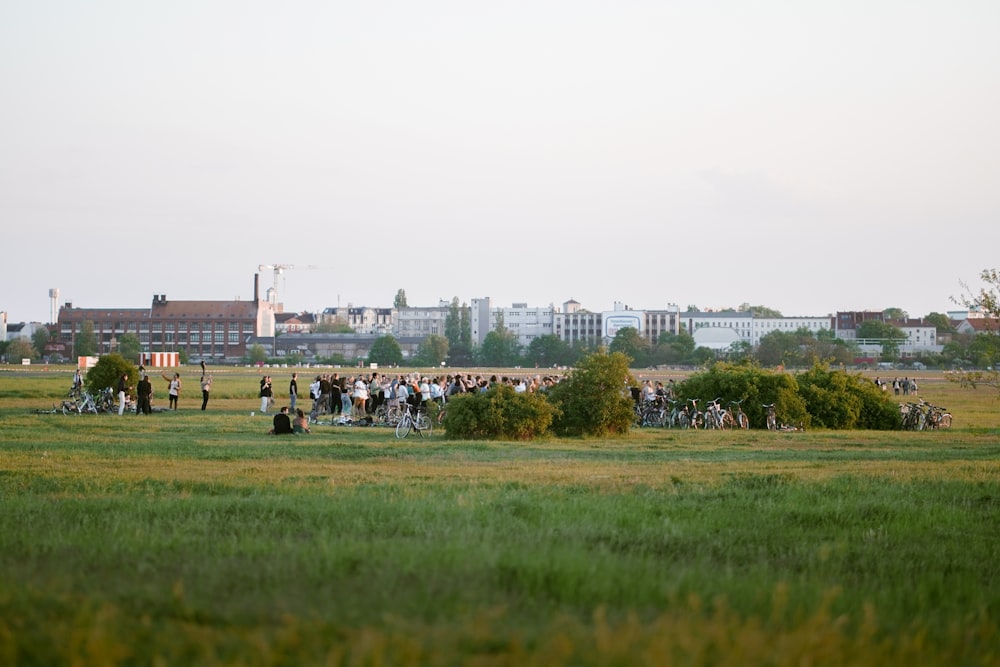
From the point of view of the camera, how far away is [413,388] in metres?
38.5

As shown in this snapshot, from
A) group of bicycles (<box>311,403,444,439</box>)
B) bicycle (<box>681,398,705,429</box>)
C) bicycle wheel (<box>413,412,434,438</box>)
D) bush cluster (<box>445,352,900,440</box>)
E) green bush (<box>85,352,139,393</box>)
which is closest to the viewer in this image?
bush cluster (<box>445,352,900,440</box>)

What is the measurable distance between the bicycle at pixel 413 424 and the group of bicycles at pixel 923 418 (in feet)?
64.5

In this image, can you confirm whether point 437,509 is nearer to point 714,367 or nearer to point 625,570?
point 625,570

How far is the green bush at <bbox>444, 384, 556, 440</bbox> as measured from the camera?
32.7 metres

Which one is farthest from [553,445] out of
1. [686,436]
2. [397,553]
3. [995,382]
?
[397,553]

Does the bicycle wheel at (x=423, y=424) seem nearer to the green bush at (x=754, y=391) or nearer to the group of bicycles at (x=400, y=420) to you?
the group of bicycles at (x=400, y=420)

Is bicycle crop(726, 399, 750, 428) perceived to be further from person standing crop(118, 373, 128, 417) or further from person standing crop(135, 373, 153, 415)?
person standing crop(118, 373, 128, 417)

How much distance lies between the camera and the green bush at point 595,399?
35562 millimetres

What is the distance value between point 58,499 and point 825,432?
98.0 feet

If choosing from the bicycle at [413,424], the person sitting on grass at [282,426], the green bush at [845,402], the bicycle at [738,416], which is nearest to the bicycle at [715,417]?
the bicycle at [738,416]

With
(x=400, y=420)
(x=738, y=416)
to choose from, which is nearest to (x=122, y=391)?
(x=400, y=420)

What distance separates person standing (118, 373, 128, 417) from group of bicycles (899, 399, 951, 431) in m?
30.5

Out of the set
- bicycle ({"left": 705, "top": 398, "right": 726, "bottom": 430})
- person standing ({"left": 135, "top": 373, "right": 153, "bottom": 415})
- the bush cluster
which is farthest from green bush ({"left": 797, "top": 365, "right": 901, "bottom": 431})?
person standing ({"left": 135, "top": 373, "right": 153, "bottom": 415})

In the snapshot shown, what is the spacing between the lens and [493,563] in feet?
29.5
